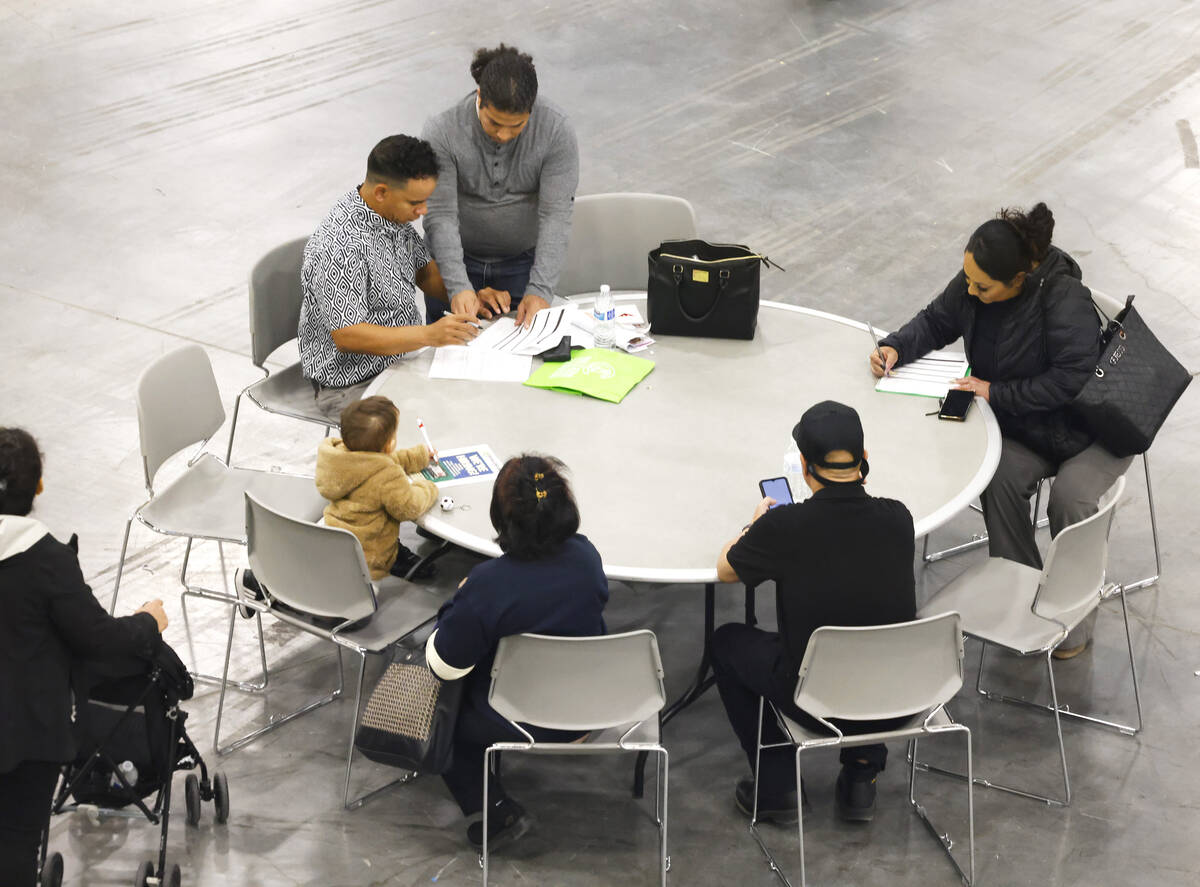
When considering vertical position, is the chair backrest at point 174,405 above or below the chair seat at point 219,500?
above

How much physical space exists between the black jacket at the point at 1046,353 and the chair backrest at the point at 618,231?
4.43 ft

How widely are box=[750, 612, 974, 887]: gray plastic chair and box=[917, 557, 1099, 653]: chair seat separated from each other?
0.44m

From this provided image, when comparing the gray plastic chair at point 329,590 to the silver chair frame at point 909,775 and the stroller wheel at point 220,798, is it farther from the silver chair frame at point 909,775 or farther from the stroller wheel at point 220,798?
the silver chair frame at point 909,775

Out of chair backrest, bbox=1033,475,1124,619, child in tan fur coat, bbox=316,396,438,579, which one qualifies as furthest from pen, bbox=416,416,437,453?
chair backrest, bbox=1033,475,1124,619

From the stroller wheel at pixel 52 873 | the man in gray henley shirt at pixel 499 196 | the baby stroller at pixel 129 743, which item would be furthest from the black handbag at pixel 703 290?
the stroller wheel at pixel 52 873

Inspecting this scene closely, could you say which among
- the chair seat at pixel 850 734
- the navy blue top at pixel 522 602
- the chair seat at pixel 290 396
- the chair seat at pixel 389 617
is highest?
the navy blue top at pixel 522 602

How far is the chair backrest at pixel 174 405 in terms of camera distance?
4.23 metres

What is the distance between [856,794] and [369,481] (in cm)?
169

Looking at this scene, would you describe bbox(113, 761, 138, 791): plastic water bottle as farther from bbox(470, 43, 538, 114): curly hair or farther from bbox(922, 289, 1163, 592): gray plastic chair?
bbox(922, 289, 1163, 592): gray plastic chair

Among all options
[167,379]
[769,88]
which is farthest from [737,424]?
[769,88]

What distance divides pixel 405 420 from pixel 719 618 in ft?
4.51

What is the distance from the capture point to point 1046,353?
14.4ft

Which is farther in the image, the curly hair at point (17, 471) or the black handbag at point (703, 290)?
the black handbag at point (703, 290)

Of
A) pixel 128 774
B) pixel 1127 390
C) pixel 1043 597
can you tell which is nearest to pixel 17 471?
pixel 128 774
